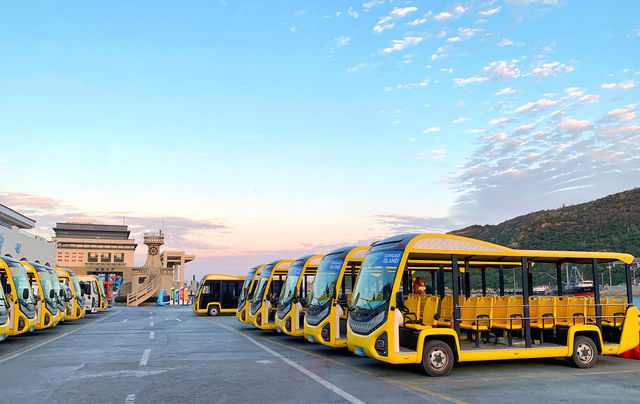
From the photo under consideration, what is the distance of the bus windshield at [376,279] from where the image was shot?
10.4 m

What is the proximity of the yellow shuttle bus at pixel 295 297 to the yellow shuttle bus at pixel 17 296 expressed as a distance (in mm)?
8067

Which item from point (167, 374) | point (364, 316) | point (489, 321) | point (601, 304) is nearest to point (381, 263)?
point (364, 316)

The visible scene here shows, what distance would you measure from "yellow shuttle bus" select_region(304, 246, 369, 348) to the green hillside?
75.5 meters

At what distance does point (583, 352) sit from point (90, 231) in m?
105

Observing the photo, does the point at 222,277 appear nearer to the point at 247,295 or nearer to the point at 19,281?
the point at 247,295

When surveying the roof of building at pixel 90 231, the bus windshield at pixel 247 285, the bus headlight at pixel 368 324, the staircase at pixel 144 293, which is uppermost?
the roof of building at pixel 90 231

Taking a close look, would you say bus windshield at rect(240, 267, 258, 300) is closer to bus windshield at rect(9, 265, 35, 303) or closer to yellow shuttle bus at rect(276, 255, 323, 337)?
yellow shuttle bus at rect(276, 255, 323, 337)

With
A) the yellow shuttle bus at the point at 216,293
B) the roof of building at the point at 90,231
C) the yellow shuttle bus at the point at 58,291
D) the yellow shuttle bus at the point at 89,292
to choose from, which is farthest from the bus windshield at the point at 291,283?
the roof of building at the point at 90,231

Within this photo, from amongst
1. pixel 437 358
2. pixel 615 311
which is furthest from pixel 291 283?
pixel 615 311

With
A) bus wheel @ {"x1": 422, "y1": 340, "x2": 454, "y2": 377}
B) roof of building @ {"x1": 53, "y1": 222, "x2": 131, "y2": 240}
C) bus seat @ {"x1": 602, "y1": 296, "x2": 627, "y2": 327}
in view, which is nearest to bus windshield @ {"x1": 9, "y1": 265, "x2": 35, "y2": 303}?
bus wheel @ {"x1": 422, "y1": 340, "x2": 454, "y2": 377}

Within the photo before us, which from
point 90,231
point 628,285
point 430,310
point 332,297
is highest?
point 90,231

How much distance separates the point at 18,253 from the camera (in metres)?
41.1

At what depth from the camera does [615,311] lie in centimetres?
1270

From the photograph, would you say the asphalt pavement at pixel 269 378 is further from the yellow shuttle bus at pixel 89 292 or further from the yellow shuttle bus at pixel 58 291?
the yellow shuttle bus at pixel 89 292
